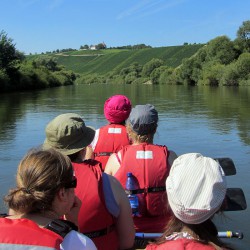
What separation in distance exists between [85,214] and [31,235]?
3.33 ft

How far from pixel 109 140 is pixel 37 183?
3.05 m

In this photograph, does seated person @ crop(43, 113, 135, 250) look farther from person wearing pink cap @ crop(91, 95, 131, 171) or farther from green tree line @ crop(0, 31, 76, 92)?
green tree line @ crop(0, 31, 76, 92)

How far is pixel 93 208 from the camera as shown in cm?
270

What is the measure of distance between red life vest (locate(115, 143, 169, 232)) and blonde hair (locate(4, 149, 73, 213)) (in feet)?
5.18

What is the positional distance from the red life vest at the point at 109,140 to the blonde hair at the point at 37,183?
2902mm

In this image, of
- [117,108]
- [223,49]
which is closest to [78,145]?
[117,108]

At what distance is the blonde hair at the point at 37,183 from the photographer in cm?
192

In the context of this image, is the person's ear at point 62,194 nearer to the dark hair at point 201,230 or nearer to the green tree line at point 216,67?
the dark hair at point 201,230

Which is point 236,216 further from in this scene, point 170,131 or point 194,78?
point 194,78

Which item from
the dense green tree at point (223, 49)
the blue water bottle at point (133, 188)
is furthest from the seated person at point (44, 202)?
the dense green tree at point (223, 49)

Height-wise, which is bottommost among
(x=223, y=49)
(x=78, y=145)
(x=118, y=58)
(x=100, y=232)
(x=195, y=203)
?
(x=100, y=232)

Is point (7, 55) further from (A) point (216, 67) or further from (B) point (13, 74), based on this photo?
(A) point (216, 67)

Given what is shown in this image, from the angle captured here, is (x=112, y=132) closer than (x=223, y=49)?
Yes

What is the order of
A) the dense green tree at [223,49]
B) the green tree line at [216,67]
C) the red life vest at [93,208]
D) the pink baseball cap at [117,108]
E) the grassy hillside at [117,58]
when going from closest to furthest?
the red life vest at [93,208]
the pink baseball cap at [117,108]
the green tree line at [216,67]
the dense green tree at [223,49]
the grassy hillside at [117,58]
